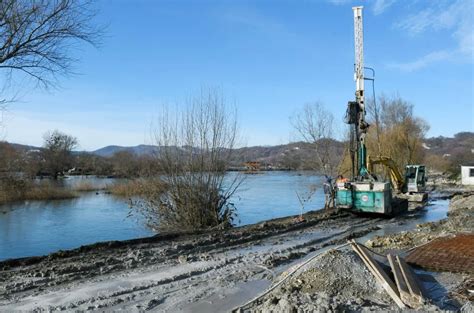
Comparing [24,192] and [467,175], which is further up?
[467,175]

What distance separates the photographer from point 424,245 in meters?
10.4

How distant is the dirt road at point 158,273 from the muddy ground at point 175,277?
1 centimetres

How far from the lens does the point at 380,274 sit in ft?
23.3

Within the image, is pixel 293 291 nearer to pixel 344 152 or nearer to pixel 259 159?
pixel 259 159

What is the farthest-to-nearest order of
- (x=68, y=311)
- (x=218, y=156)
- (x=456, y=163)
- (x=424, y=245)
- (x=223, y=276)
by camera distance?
(x=456, y=163)
(x=218, y=156)
(x=424, y=245)
(x=223, y=276)
(x=68, y=311)

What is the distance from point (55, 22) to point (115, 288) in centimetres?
654

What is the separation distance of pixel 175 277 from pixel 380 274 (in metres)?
3.47

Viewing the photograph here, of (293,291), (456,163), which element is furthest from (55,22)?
(456,163)

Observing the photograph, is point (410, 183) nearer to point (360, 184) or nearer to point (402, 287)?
point (360, 184)

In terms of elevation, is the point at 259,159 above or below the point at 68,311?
above

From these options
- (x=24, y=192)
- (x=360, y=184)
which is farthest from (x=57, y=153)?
(x=360, y=184)

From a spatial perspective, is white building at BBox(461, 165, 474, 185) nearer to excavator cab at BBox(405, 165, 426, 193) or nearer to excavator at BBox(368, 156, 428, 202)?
excavator at BBox(368, 156, 428, 202)

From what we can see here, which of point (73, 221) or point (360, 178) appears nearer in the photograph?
point (360, 178)

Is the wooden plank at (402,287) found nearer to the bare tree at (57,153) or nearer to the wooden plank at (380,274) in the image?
the wooden plank at (380,274)
